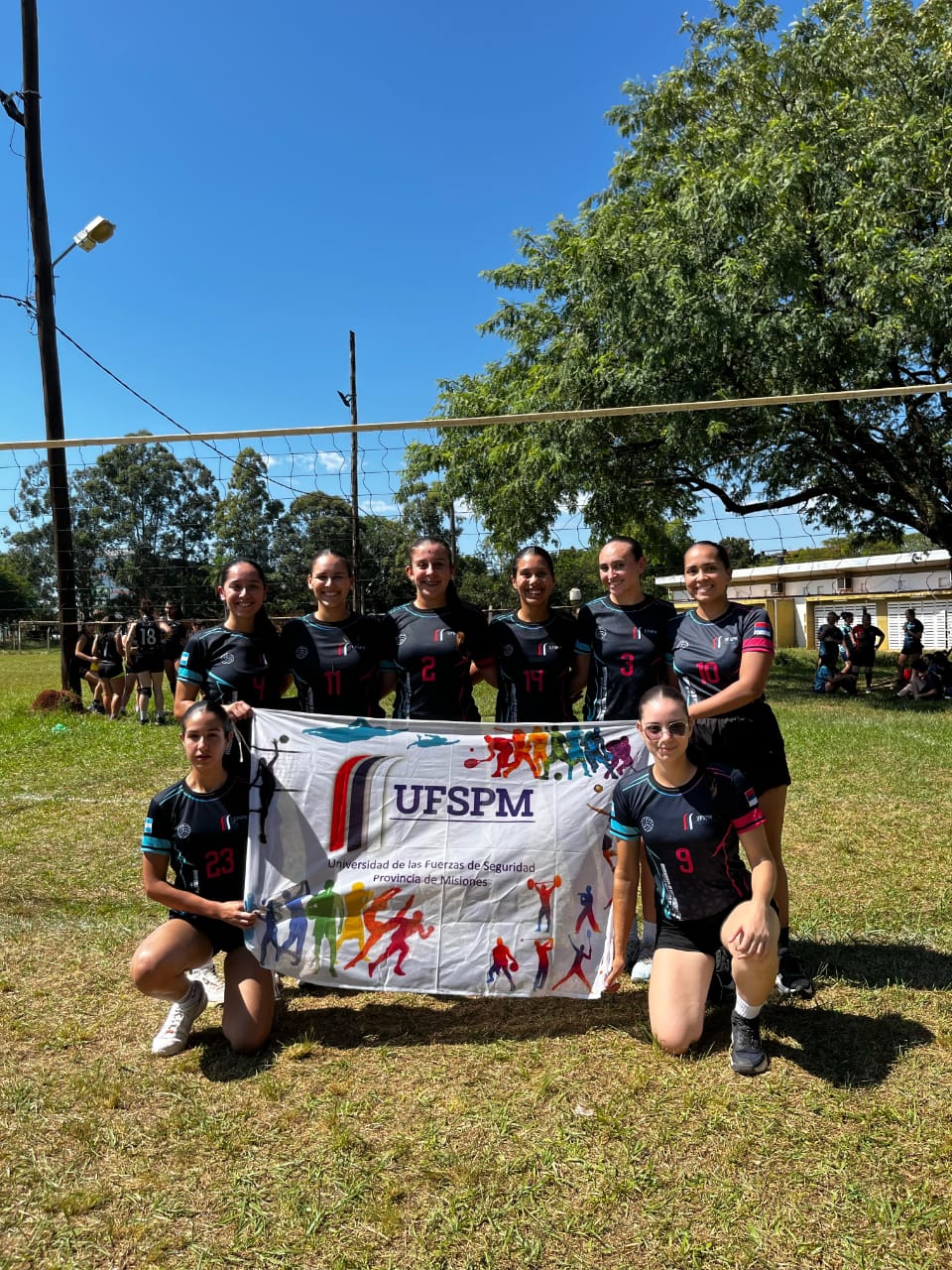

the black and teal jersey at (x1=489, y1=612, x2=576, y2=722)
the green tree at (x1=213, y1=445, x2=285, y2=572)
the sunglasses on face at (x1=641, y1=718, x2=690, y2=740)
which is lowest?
the sunglasses on face at (x1=641, y1=718, x2=690, y2=740)

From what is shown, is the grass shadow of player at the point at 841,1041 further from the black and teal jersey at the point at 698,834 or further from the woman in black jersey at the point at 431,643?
the woman in black jersey at the point at 431,643

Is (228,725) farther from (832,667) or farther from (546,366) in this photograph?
(832,667)

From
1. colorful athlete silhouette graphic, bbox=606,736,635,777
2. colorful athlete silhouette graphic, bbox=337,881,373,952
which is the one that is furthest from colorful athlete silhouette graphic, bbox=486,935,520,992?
colorful athlete silhouette graphic, bbox=606,736,635,777

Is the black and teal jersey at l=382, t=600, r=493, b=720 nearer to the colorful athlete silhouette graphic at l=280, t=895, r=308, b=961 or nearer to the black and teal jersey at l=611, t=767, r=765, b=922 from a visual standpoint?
→ the colorful athlete silhouette graphic at l=280, t=895, r=308, b=961

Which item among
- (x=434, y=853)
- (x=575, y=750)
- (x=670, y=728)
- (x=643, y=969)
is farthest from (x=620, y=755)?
(x=643, y=969)

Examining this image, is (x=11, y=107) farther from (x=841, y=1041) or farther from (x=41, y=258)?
(x=841, y=1041)

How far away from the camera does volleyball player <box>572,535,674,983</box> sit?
3.43 meters

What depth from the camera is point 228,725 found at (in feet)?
10.4

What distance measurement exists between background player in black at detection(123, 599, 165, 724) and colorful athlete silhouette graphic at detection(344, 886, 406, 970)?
8223 mm

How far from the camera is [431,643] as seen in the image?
350 centimetres

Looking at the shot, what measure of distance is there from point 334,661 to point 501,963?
1.36 meters

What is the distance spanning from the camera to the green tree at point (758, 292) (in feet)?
35.3

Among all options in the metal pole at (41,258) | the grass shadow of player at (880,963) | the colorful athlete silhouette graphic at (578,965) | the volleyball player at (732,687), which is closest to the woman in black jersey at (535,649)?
the volleyball player at (732,687)

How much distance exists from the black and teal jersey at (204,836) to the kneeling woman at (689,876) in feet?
4.70
